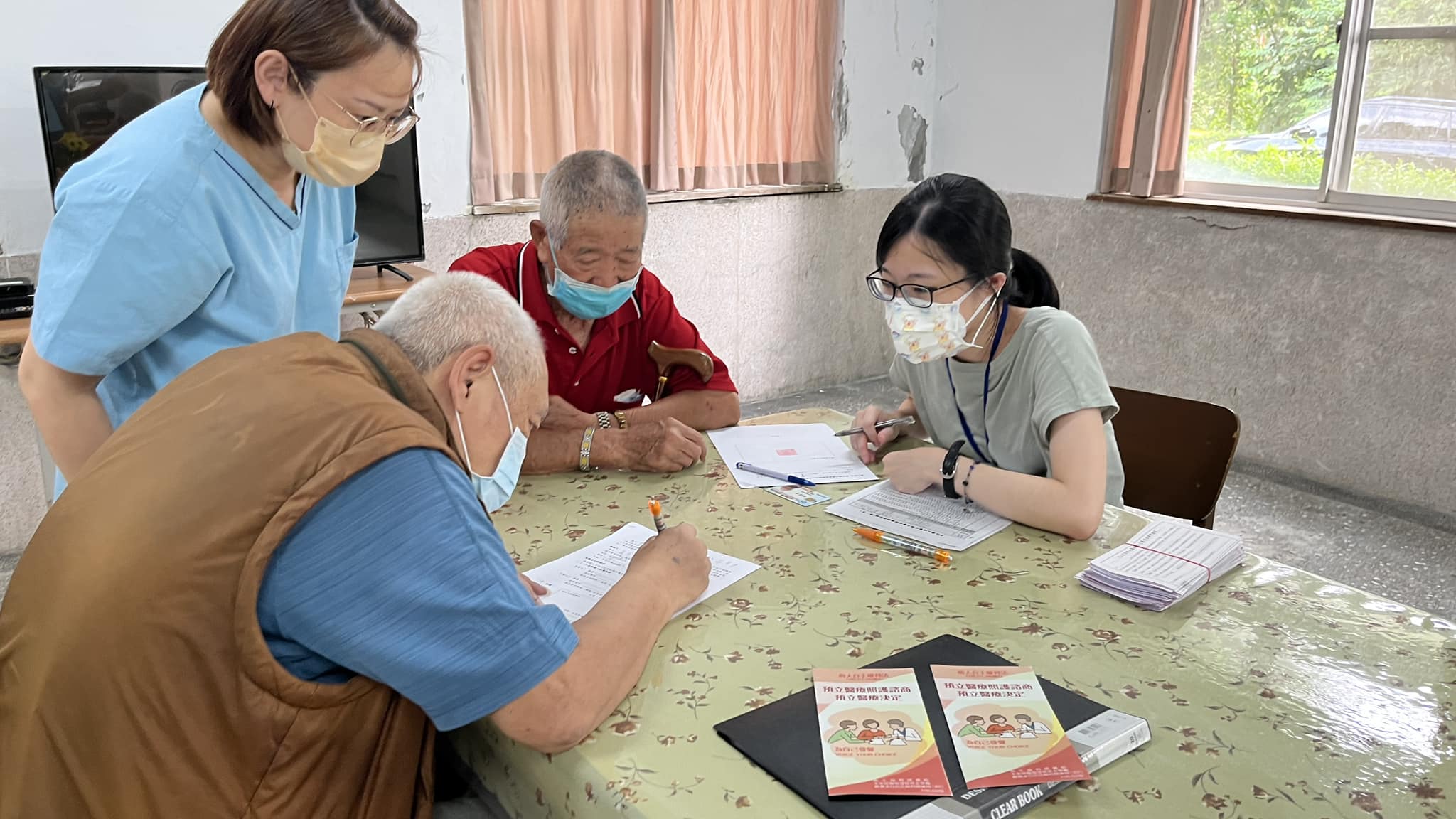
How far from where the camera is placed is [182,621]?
34.4 inches

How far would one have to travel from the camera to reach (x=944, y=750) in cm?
100

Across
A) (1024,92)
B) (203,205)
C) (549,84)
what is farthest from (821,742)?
(1024,92)

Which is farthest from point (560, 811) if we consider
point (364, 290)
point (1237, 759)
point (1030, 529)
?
point (364, 290)

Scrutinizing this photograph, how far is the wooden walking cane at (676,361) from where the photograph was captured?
7.17 ft

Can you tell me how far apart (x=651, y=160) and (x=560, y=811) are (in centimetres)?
352

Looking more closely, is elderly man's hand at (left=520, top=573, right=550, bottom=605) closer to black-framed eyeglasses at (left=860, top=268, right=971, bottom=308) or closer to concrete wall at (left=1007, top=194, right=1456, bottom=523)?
black-framed eyeglasses at (left=860, top=268, right=971, bottom=308)

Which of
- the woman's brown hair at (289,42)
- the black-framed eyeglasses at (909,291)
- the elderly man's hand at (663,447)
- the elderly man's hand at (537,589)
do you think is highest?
the woman's brown hair at (289,42)

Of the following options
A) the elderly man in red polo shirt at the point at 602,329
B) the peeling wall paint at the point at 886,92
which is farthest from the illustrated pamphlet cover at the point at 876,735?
the peeling wall paint at the point at 886,92

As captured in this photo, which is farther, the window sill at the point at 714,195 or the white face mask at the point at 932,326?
A: the window sill at the point at 714,195

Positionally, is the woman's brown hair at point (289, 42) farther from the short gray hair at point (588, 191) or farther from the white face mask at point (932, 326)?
the white face mask at point (932, 326)

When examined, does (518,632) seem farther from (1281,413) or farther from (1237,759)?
(1281,413)

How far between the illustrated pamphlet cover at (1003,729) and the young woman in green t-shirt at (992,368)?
50 cm

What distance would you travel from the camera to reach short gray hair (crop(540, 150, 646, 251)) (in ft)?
6.57

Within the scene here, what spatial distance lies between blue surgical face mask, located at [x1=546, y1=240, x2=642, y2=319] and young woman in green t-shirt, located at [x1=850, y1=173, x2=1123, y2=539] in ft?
1.72
